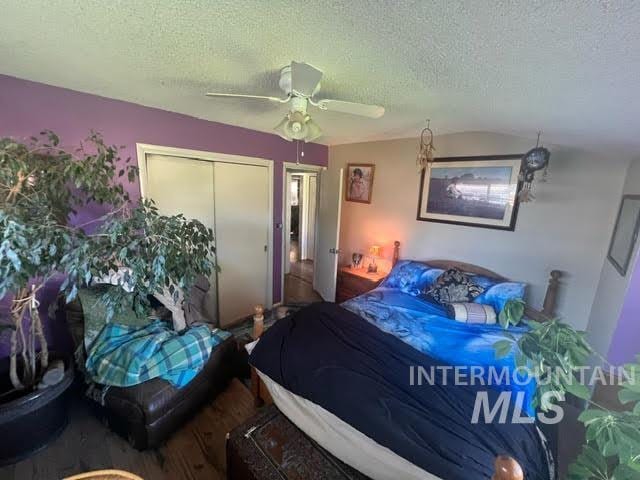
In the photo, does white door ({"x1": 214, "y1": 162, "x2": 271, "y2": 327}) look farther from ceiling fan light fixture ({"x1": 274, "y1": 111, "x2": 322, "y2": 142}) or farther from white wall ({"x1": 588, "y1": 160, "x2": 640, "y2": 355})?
white wall ({"x1": 588, "y1": 160, "x2": 640, "y2": 355})

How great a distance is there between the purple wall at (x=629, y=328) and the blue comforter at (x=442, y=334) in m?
0.50

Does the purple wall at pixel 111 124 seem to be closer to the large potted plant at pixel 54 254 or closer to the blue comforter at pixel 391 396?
the large potted plant at pixel 54 254

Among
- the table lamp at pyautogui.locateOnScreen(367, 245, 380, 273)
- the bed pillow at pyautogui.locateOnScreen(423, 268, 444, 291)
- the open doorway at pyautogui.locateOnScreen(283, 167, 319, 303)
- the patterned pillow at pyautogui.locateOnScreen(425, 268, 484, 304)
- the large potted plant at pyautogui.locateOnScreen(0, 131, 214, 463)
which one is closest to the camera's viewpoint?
the large potted plant at pyautogui.locateOnScreen(0, 131, 214, 463)

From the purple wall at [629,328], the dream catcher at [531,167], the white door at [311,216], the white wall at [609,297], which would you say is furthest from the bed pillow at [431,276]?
the white door at [311,216]

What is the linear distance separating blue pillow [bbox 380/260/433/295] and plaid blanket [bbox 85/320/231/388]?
1833 millimetres

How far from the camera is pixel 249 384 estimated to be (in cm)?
225

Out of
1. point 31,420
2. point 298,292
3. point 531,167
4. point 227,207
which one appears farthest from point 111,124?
point 531,167

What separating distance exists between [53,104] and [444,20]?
2316mm

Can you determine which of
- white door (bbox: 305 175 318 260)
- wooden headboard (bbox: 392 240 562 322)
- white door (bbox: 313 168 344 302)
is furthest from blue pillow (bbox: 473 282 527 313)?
white door (bbox: 305 175 318 260)

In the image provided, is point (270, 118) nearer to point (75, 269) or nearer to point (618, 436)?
point (75, 269)

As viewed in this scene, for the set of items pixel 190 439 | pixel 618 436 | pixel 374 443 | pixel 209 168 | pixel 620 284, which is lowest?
pixel 190 439

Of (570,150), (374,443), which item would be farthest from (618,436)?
(570,150)

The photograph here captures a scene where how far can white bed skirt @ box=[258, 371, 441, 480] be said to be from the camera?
1.13 metres

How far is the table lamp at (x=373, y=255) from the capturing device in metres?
3.31
